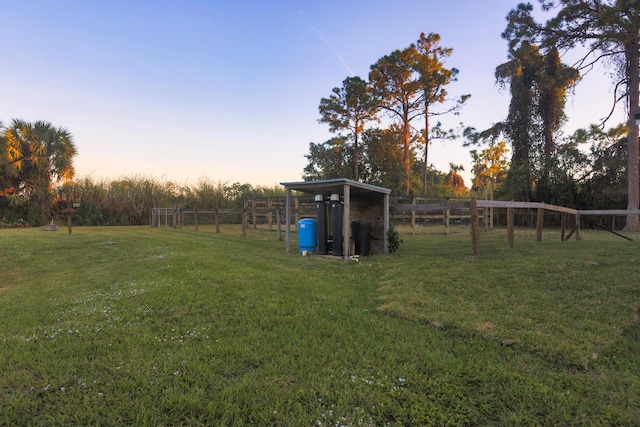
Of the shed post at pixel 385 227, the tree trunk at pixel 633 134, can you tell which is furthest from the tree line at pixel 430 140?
the shed post at pixel 385 227

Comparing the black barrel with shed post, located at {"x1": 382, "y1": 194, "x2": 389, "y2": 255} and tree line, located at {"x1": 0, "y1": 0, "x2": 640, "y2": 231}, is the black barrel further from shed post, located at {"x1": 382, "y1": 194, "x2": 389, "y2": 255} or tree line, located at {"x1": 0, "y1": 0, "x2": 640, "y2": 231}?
tree line, located at {"x1": 0, "y1": 0, "x2": 640, "y2": 231}

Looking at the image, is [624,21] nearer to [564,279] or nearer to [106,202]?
[564,279]

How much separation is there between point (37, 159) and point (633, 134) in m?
32.7

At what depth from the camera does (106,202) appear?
75.0ft

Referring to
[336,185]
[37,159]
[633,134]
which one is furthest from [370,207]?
[37,159]

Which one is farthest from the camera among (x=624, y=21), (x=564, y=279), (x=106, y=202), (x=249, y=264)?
(x=106, y=202)

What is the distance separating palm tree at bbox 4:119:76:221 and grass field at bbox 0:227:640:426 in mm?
20068

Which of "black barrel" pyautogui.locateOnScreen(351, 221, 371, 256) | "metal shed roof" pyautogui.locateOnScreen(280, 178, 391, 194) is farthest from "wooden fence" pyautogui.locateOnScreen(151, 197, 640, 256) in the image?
"black barrel" pyautogui.locateOnScreen(351, 221, 371, 256)

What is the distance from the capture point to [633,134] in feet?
49.1

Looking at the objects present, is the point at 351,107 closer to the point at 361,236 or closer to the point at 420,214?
the point at 420,214

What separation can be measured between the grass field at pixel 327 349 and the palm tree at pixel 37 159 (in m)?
20.1

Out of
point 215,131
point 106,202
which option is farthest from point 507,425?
point 106,202

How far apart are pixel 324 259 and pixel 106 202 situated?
70.6ft

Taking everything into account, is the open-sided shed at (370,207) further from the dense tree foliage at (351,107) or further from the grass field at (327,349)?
the dense tree foliage at (351,107)
